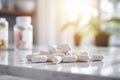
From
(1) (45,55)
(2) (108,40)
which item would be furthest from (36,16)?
(1) (45,55)

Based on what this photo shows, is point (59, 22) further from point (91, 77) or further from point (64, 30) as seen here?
point (91, 77)

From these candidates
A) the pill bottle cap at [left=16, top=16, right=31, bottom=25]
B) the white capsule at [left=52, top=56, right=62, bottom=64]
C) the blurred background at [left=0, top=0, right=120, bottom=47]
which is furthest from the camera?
the blurred background at [left=0, top=0, right=120, bottom=47]

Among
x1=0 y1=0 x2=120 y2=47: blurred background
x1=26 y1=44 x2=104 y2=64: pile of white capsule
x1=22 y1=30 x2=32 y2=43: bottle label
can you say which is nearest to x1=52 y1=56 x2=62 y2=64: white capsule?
x1=26 y1=44 x2=104 y2=64: pile of white capsule

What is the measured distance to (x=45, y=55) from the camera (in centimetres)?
81

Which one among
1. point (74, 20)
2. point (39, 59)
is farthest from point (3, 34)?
point (74, 20)

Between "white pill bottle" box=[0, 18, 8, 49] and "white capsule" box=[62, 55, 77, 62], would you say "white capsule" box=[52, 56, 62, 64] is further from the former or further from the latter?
"white pill bottle" box=[0, 18, 8, 49]

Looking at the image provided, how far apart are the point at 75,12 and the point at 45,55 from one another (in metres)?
3.14

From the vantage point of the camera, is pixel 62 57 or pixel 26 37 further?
pixel 26 37

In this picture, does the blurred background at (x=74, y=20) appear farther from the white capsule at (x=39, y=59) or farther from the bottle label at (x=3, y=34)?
the white capsule at (x=39, y=59)

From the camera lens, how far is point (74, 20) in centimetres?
387

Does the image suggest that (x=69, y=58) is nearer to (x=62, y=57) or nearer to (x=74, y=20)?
(x=62, y=57)

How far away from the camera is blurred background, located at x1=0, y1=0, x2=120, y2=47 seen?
3721mm

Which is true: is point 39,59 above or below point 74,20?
below

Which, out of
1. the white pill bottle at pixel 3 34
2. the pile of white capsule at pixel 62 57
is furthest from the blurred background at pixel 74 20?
the pile of white capsule at pixel 62 57
